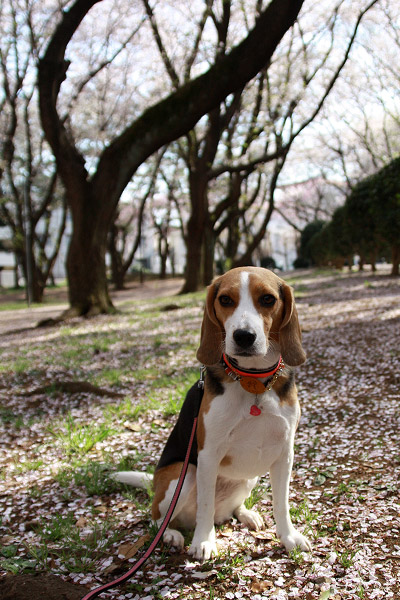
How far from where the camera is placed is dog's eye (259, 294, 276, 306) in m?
2.21

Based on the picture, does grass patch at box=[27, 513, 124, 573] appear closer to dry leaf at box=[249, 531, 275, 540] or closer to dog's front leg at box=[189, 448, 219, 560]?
dog's front leg at box=[189, 448, 219, 560]

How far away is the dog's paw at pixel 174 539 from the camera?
8.07 feet

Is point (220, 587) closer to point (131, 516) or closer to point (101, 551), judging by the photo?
point (101, 551)

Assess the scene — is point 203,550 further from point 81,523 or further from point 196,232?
point 196,232

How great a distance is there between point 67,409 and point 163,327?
5.00m

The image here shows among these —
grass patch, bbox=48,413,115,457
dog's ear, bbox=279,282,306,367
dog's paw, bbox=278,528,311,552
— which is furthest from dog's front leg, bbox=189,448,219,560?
grass patch, bbox=48,413,115,457

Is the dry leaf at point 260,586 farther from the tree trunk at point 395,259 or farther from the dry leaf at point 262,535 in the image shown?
the tree trunk at point 395,259

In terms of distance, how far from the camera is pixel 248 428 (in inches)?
89.0

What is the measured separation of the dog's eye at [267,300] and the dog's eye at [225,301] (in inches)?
5.7

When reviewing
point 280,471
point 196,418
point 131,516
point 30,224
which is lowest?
point 131,516

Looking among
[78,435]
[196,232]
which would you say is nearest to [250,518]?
[78,435]

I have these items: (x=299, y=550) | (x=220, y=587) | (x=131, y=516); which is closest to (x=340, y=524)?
(x=299, y=550)

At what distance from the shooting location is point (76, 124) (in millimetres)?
25141

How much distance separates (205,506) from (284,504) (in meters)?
0.43
